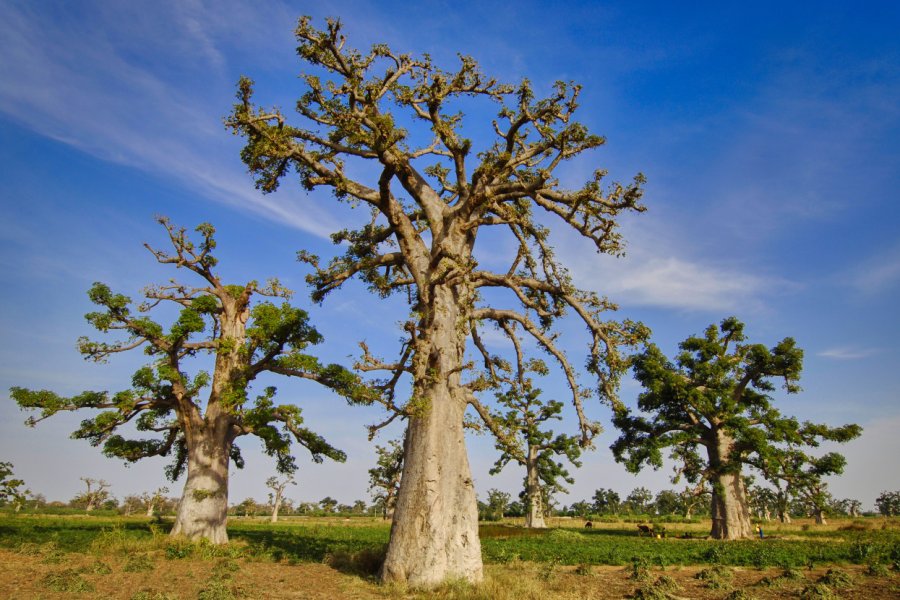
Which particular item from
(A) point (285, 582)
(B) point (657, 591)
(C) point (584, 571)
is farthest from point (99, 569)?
(B) point (657, 591)

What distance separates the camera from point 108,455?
19094 millimetres

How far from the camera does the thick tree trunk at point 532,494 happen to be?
41.4m

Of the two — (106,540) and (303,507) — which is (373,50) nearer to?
(106,540)

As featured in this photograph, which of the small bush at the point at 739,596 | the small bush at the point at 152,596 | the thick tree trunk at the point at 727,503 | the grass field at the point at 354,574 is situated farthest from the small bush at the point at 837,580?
the thick tree trunk at the point at 727,503

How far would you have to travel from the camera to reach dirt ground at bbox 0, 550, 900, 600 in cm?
908

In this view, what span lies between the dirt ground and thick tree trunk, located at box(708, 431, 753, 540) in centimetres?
1516

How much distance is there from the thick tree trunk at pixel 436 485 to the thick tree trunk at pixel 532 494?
32.0m

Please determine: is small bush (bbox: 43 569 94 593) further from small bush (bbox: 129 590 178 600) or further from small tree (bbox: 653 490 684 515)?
small tree (bbox: 653 490 684 515)

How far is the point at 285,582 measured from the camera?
34.8 ft

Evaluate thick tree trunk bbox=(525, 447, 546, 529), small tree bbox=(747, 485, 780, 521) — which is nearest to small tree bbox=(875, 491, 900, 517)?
small tree bbox=(747, 485, 780, 521)

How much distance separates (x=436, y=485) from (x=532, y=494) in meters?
34.1

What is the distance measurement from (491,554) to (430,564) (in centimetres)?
953

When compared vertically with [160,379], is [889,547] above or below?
below

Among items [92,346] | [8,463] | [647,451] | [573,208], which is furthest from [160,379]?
[647,451]
